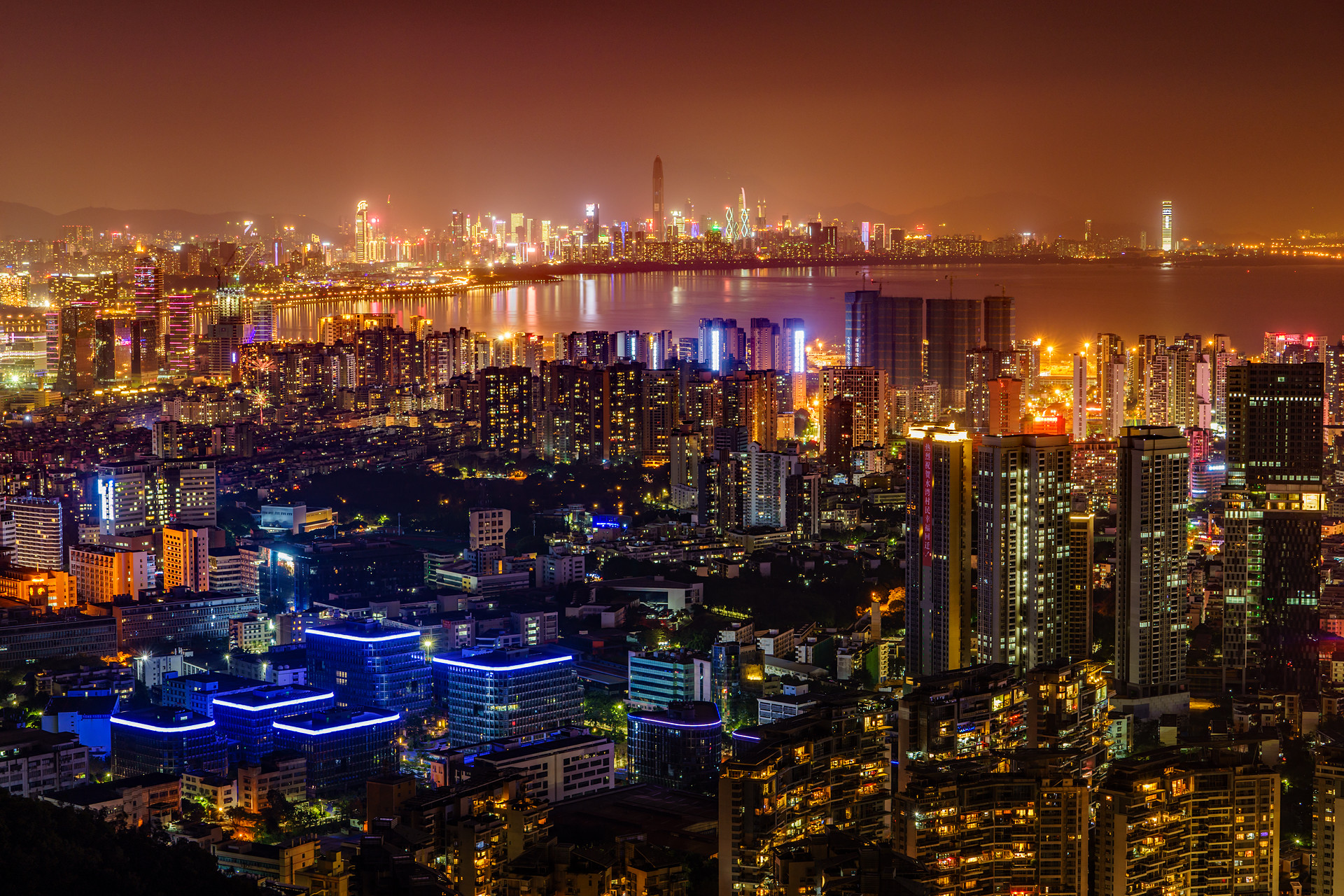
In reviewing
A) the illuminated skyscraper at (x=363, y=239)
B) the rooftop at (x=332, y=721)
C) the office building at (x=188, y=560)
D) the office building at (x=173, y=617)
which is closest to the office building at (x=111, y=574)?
the office building at (x=188, y=560)

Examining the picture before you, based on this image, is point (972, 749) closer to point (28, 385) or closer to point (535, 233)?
point (28, 385)

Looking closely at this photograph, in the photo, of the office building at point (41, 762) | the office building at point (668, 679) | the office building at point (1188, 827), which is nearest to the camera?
the office building at point (1188, 827)

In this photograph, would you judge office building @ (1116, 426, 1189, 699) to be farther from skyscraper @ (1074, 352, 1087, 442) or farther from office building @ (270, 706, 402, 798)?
skyscraper @ (1074, 352, 1087, 442)

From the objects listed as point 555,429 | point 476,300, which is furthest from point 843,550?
point 476,300

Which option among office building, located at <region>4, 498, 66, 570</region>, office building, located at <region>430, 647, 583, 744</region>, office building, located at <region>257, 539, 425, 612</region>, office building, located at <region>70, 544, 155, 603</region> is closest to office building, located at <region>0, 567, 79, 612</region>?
office building, located at <region>70, 544, 155, 603</region>

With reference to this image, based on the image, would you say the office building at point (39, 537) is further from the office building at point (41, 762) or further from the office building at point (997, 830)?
the office building at point (997, 830)

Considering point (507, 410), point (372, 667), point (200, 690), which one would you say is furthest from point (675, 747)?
point (507, 410)
